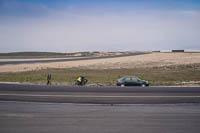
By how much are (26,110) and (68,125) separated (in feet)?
9.61

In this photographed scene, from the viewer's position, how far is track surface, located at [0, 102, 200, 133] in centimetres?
684

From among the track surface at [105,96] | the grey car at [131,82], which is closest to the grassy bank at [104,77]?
the grey car at [131,82]

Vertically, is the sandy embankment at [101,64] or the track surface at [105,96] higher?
the sandy embankment at [101,64]

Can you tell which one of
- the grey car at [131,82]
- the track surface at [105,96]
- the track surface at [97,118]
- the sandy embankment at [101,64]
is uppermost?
the sandy embankment at [101,64]

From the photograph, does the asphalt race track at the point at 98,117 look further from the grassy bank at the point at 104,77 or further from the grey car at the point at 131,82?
the grassy bank at the point at 104,77

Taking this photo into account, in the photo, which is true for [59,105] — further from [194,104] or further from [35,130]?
[194,104]

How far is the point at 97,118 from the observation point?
316 inches

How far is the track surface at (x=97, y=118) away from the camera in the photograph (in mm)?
6836

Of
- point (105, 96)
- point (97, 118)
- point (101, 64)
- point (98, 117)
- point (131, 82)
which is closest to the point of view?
point (97, 118)

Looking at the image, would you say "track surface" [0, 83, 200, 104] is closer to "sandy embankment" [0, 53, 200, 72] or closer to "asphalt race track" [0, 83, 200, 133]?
"asphalt race track" [0, 83, 200, 133]

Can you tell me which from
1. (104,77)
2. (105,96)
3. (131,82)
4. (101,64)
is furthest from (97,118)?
(101,64)

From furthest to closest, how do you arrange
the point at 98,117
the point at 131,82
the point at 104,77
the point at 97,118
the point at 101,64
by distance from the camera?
the point at 101,64 → the point at 104,77 → the point at 131,82 → the point at 98,117 → the point at 97,118

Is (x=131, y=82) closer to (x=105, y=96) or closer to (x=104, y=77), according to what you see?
(x=105, y=96)

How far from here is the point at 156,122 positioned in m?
7.57
